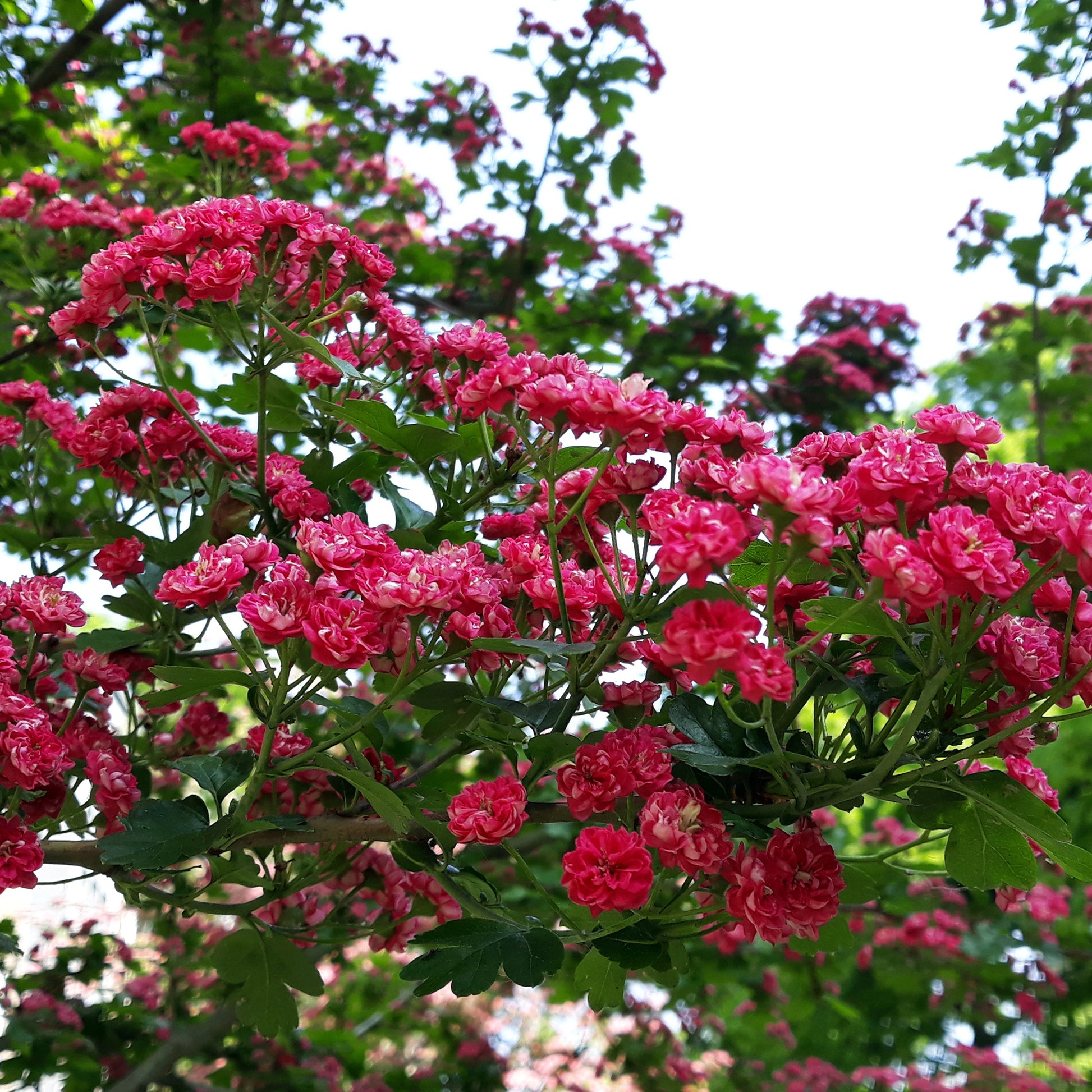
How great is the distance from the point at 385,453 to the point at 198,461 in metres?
0.32

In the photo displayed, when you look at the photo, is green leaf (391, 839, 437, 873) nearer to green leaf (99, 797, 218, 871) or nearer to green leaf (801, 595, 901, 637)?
green leaf (99, 797, 218, 871)

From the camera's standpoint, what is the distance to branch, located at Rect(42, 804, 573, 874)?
120cm

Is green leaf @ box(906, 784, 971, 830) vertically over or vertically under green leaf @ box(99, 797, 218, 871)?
under

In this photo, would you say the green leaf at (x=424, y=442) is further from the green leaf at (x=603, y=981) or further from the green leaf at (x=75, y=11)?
the green leaf at (x=75, y=11)

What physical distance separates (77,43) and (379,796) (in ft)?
10.1

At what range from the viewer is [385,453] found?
1.70 m

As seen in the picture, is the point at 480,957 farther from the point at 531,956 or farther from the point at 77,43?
the point at 77,43

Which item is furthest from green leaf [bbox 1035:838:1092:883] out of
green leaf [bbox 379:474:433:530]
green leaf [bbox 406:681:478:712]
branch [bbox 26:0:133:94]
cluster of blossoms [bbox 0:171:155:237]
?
branch [bbox 26:0:133:94]

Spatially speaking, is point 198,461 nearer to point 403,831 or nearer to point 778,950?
point 403,831

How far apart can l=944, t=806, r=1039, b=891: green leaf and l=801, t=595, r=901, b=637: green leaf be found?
0.89 ft

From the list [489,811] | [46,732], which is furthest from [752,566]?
[46,732]

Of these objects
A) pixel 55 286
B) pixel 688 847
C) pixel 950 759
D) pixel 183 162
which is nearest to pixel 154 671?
pixel 688 847

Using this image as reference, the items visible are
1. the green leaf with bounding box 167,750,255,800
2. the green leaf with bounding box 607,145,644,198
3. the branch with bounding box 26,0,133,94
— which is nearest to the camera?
the green leaf with bounding box 167,750,255,800

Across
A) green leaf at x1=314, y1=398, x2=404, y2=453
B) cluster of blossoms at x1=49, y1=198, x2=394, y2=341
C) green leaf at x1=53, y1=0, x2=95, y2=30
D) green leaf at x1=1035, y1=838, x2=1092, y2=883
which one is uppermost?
green leaf at x1=53, y1=0, x2=95, y2=30
